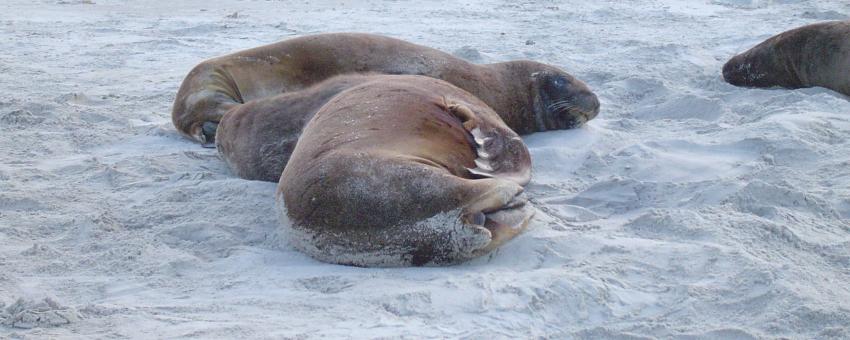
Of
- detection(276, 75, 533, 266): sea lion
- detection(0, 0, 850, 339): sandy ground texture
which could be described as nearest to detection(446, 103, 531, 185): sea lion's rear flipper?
detection(0, 0, 850, 339): sandy ground texture

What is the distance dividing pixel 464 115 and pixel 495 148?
0.22 meters

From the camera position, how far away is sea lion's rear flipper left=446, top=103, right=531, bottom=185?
190 inches

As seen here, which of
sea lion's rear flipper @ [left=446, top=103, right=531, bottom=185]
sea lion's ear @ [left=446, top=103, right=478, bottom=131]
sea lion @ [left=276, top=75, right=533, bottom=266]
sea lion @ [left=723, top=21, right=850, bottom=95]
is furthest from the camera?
sea lion @ [left=723, top=21, right=850, bottom=95]

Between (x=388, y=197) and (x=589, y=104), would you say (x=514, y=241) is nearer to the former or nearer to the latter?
(x=388, y=197)

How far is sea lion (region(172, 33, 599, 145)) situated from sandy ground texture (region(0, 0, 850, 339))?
7.7 inches

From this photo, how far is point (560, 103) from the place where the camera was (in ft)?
21.2

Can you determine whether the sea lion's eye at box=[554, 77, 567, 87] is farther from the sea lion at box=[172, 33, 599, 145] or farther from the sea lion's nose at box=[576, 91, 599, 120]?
the sea lion's nose at box=[576, 91, 599, 120]

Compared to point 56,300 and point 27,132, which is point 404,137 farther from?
point 27,132

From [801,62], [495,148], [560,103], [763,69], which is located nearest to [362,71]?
[560,103]

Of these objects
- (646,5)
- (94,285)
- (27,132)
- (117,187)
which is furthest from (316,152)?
(646,5)

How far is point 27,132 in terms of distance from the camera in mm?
6242

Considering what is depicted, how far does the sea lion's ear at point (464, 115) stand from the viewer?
195 inches

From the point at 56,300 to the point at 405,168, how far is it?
1.29 metres

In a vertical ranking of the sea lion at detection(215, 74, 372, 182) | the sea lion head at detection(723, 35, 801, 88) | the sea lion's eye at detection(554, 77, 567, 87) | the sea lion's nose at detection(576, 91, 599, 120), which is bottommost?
the sea lion head at detection(723, 35, 801, 88)
